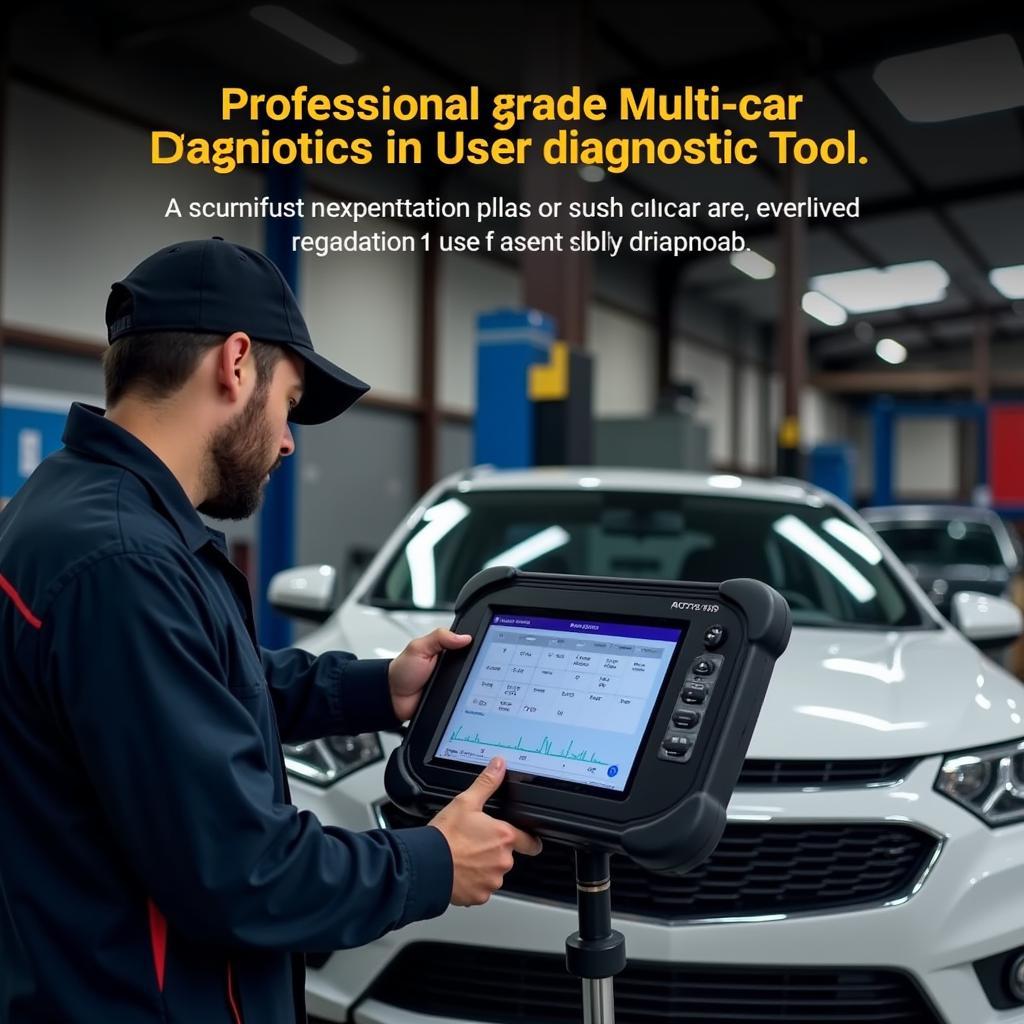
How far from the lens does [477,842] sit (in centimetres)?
112

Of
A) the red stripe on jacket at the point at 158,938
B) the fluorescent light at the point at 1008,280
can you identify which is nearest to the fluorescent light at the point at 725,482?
the red stripe on jacket at the point at 158,938

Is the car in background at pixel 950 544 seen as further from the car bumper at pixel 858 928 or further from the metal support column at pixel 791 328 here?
the car bumper at pixel 858 928

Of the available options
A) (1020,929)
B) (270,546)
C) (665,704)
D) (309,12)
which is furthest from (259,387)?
(309,12)

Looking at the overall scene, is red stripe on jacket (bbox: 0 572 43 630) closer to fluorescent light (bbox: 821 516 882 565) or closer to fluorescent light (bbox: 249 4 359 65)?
fluorescent light (bbox: 821 516 882 565)

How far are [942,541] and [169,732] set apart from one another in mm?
8939

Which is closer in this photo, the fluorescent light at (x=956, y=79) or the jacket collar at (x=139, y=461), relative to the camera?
the jacket collar at (x=139, y=461)

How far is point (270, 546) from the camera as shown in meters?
7.44

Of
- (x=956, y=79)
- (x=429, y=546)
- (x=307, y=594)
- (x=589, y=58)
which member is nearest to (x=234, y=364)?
(x=307, y=594)

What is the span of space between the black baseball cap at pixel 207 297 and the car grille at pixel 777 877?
1067mm

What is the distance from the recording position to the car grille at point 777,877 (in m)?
1.78

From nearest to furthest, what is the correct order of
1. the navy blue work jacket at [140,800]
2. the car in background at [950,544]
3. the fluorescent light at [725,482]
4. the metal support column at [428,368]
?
the navy blue work jacket at [140,800] < the fluorescent light at [725,482] < the car in background at [950,544] < the metal support column at [428,368]

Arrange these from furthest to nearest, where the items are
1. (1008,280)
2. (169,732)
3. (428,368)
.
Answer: (1008,280) < (428,368) < (169,732)

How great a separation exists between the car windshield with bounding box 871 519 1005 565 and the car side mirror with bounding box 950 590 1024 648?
6408mm

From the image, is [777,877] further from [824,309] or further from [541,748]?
[824,309]
